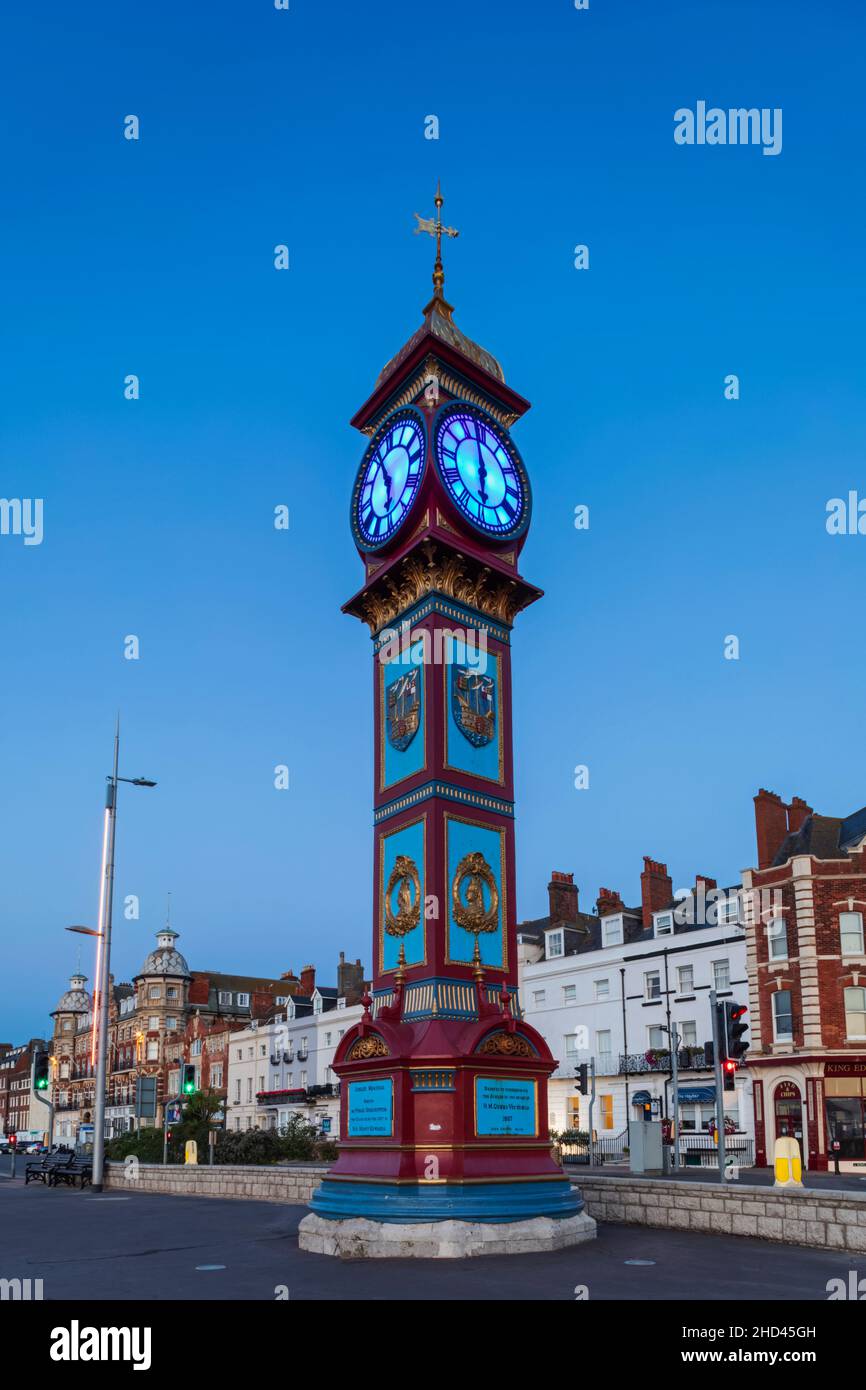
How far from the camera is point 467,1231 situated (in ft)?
55.9

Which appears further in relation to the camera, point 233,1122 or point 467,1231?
point 233,1122

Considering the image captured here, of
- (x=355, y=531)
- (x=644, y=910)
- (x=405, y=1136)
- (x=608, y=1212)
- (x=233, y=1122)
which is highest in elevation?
(x=355, y=531)

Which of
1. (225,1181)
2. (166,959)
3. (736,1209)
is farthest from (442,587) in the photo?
(166,959)

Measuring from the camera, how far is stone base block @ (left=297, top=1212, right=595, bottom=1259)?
16969mm

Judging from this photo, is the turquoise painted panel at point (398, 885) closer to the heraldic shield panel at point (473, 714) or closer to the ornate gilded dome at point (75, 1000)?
the heraldic shield panel at point (473, 714)

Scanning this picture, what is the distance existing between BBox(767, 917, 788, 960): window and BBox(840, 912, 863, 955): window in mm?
2192

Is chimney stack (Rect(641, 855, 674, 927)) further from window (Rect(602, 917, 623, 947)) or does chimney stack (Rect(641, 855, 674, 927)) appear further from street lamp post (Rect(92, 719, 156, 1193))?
street lamp post (Rect(92, 719, 156, 1193))

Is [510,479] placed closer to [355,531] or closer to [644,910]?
[355,531]

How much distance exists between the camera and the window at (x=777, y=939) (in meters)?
44.5

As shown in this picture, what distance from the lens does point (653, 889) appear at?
56.8 metres
